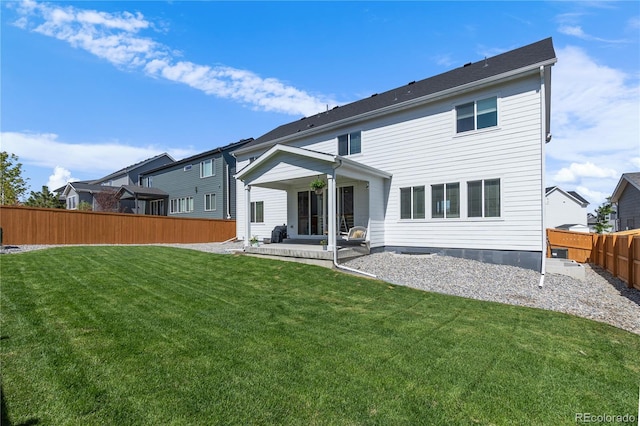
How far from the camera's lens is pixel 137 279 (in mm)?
7512

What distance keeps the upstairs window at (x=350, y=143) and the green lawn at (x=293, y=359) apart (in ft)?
28.3

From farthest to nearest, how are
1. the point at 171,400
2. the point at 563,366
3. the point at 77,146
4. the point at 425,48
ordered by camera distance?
the point at 77,146, the point at 425,48, the point at 563,366, the point at 171,400

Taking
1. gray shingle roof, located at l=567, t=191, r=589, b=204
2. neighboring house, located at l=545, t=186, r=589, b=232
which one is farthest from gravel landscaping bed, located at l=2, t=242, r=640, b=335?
gray shingle roof, located at l=567, t=191, r=589, b=204

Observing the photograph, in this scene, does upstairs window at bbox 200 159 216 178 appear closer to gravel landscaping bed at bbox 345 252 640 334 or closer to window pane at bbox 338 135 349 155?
window pane at bbox 338 135 349 155

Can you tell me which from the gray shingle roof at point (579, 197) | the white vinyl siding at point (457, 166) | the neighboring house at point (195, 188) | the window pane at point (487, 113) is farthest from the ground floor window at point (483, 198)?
the gray shingle roof at point (579, 197)

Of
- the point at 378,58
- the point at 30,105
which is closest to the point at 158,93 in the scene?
the point at 30,105

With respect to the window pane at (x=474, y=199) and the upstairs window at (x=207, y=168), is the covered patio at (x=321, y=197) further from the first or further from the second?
the upstairs window at (x=207, y=168)

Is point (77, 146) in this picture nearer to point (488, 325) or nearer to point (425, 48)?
point (425, 48)

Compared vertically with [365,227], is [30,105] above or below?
above

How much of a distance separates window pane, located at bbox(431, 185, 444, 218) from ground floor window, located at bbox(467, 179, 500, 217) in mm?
899

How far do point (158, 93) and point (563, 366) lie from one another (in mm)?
→ 15631

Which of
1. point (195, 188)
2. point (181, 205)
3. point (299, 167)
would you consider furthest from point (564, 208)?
point (181, 205)

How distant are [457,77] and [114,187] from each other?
32.8 m

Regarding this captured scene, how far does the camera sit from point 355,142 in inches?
557
